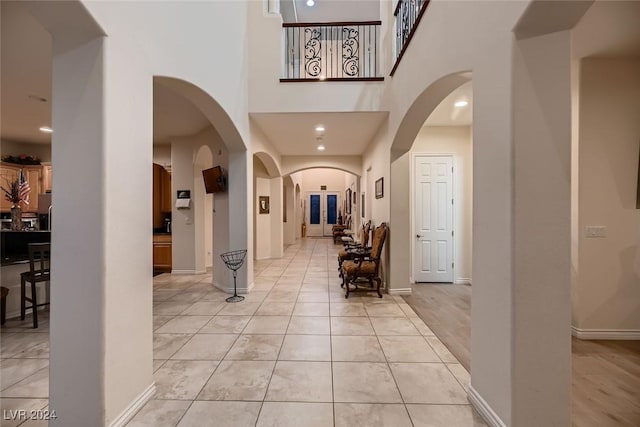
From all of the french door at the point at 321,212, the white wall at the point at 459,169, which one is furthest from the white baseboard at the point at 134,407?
the french door at the point at 321,212

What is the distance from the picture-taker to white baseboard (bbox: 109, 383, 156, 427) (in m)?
1.70

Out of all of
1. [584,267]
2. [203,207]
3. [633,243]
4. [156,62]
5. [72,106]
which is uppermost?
[156,62]

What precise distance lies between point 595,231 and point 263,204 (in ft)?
A: 22.3

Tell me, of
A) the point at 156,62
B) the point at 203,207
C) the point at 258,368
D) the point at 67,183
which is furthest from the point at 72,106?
the point at 203,207

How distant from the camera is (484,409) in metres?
1.79

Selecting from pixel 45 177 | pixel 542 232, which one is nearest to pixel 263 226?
pixel 45 177

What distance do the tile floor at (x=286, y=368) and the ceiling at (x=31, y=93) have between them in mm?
2872

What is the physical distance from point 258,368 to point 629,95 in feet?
15.2

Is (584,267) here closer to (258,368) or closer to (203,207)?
(258,368)

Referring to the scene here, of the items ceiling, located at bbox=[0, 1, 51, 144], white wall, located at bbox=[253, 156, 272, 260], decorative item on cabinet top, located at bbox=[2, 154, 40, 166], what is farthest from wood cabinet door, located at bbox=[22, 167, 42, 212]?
white wall, located at bbox=[253, 156, 272, 260]

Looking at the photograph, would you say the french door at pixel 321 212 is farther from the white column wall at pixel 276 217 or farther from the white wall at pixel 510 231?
the white wall at pixel 510 231

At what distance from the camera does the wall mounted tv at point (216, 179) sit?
4.72 metres

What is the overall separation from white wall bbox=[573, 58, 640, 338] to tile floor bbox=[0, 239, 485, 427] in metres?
1.83

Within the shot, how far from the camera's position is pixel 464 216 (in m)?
5.09
